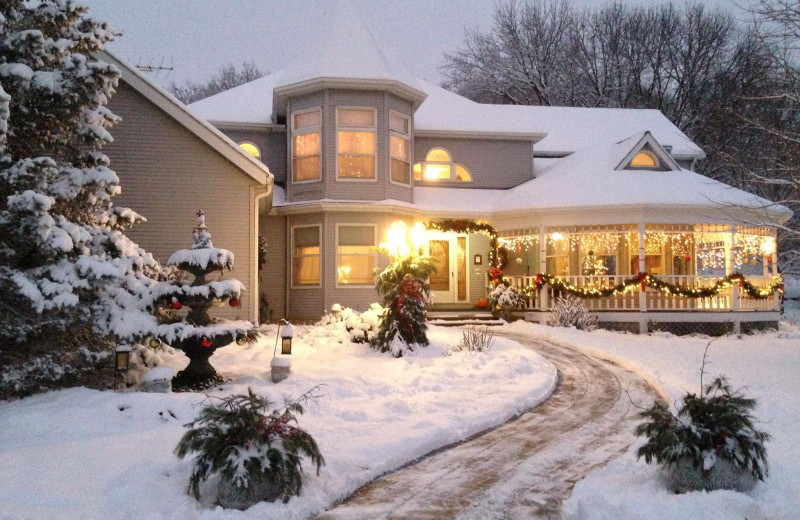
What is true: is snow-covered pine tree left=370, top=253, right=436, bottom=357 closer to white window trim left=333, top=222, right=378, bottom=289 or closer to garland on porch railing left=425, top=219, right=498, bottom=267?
white window trim left=333, top=222, right=378, bottom=289

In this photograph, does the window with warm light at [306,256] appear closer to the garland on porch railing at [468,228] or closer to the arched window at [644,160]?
the garland on porch railing at [468,228]

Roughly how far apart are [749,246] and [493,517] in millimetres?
16250

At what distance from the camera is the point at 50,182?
9219mm

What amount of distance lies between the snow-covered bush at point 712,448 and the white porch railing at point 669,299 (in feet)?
41.0

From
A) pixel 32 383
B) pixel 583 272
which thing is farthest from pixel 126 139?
pixel 583 272

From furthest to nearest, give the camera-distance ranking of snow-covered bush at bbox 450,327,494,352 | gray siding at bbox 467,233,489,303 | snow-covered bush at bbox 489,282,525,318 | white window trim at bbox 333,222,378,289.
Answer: gray siding at bbox 467,233,489,303, snow-covered bush at bbox 489,282,525,318, white window trim at bbox 333,222,378,289, snow-covered bush at bbox 450,327,494,352

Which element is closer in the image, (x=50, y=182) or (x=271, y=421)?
(x=271, y=421)

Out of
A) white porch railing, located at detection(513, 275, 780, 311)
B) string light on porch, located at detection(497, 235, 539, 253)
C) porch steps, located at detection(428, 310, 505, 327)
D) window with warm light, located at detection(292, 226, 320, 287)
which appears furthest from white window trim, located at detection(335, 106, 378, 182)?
white porch railing, located at detection(513, 275, 780, 311)

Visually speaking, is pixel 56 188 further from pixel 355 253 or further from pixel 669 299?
pixel 669 299

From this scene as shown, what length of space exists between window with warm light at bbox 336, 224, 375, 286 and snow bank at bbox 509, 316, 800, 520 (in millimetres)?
4288

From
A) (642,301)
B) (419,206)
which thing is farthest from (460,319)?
(642,301)

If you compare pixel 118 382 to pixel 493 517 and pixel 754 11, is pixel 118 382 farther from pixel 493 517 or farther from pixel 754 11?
pixel 754 11

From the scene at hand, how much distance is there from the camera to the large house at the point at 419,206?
17266mm

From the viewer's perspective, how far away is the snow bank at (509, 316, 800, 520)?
15.8ft
